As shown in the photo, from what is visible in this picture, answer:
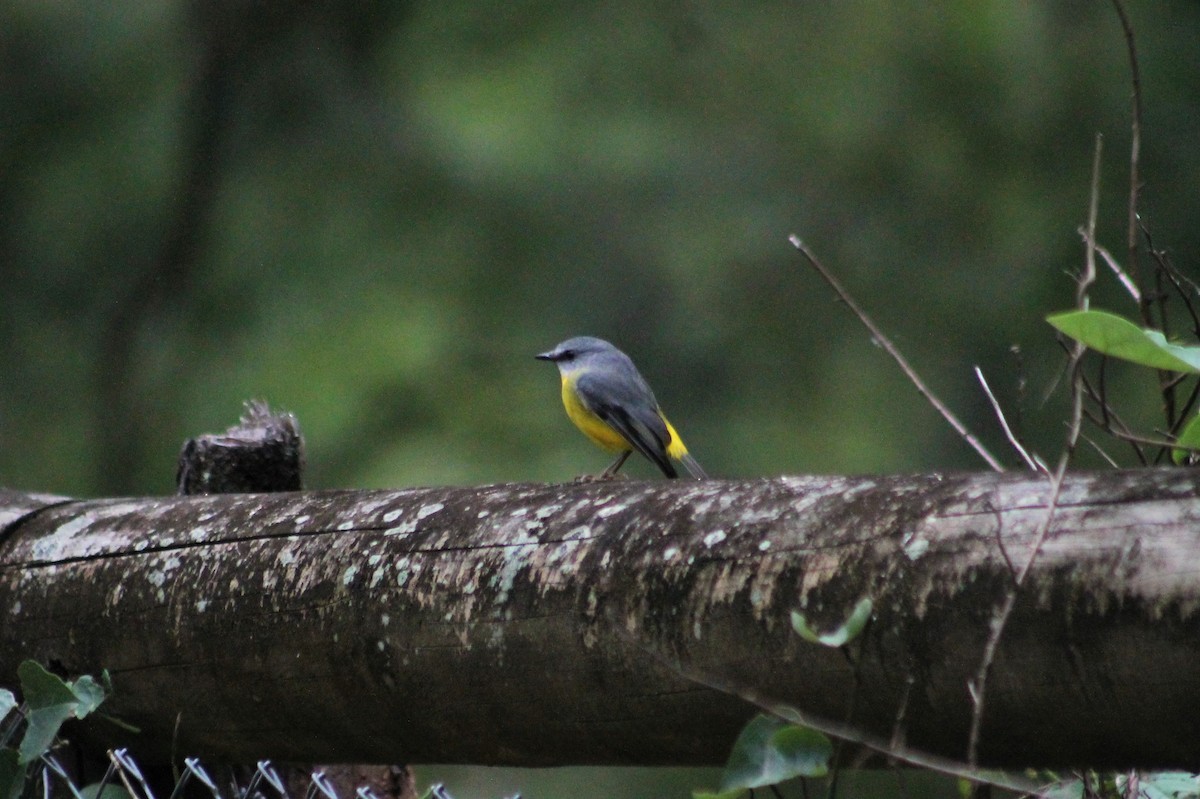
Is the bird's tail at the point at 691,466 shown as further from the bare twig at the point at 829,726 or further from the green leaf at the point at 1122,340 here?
the green leaf at the point at 1122,340

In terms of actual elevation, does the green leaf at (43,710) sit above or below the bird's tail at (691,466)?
above

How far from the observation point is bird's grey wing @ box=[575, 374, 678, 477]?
5.12m

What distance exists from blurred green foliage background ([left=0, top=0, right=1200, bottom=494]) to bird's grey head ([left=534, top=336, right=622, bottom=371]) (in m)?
2.67

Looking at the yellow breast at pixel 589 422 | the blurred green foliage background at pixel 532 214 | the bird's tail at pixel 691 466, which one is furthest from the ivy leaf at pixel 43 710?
the blurred green foliage background at pixel 532 214

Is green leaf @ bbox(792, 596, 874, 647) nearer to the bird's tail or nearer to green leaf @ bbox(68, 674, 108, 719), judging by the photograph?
green leaf @ bbox(68, 674, 108, 719)

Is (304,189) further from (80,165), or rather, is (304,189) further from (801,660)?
(801,660)

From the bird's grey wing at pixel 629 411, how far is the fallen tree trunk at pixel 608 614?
2797 millimetres

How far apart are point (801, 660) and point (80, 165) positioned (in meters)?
8.87

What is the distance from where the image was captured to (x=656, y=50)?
10.2 meters

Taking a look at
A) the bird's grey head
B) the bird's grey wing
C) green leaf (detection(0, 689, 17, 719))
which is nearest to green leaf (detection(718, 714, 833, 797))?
green leaf (detection(0, 689, 17, 719))

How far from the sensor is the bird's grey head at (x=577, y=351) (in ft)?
17.8

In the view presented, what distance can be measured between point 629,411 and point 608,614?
135 inches

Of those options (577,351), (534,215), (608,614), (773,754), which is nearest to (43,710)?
(608,614)

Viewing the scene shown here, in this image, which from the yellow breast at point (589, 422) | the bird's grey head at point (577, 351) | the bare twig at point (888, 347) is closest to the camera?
the bare twig at point (888, 347)
